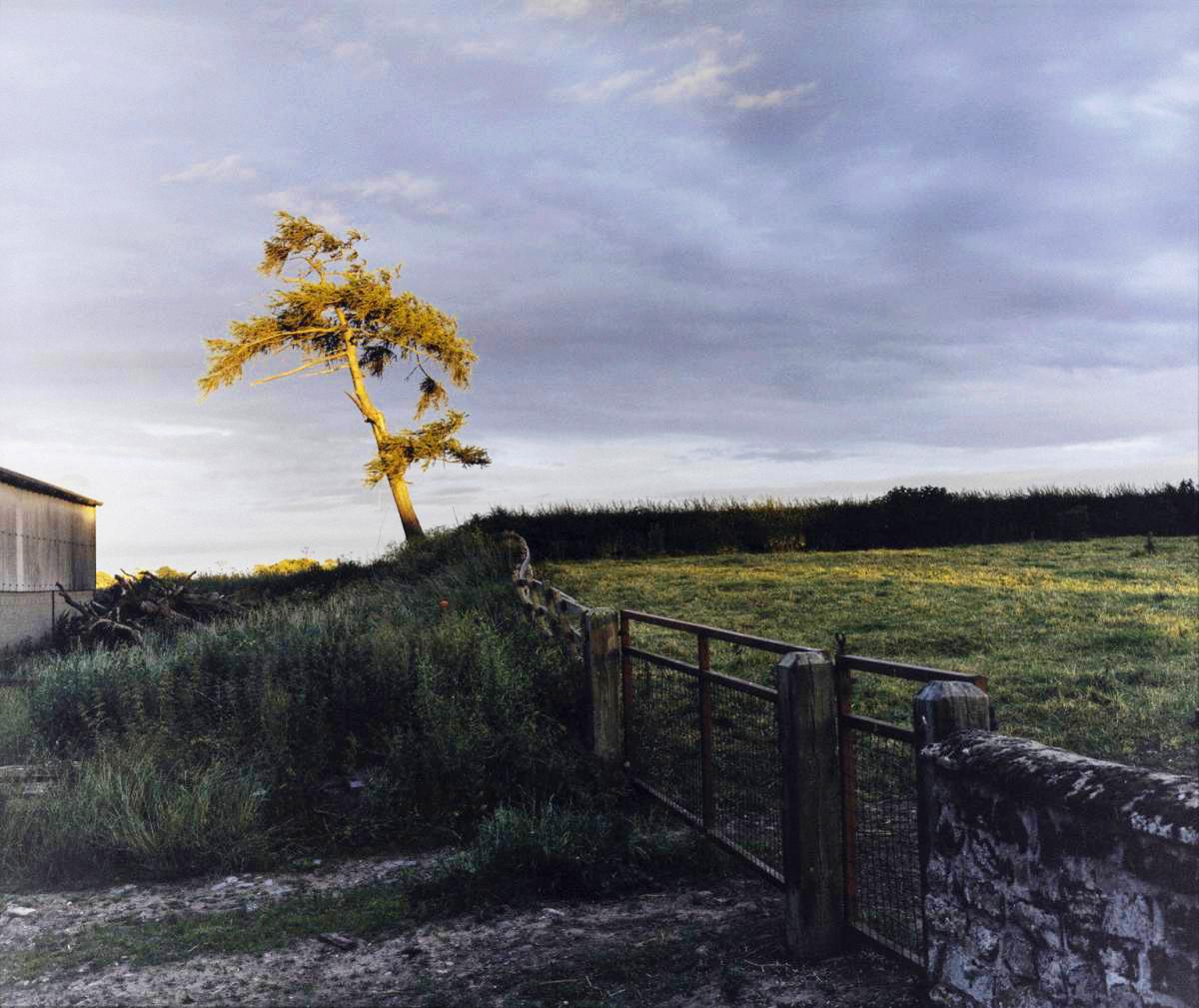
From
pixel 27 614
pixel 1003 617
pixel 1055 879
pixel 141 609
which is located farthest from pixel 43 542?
pixel 1055 879

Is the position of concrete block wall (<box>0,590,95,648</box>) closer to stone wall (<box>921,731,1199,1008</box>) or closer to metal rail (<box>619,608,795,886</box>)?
metal rail (<box>619,608,795,886</box>)

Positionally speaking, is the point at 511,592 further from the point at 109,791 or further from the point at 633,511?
the point at 633,511

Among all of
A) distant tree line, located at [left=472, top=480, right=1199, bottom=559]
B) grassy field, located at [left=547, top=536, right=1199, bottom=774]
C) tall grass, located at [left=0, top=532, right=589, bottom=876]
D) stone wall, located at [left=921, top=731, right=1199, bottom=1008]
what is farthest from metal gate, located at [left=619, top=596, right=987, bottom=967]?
distant tree line, located at [left=472, top=480, right=1199, bottom=559]

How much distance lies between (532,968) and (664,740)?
2.66 m

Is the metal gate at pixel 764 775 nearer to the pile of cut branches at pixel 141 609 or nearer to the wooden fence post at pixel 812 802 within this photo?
the wooden fence post at pixel 812 802

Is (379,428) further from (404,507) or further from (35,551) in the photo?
(35,551)

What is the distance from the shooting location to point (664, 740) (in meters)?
7.30

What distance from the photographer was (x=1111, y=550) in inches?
834

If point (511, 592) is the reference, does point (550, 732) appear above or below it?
below

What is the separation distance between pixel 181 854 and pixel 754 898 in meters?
→ 3.56

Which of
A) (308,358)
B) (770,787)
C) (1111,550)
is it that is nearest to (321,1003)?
(770,787)

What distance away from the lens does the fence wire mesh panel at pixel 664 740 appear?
6.68 meters

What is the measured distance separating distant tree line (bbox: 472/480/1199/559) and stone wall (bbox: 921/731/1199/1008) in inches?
777

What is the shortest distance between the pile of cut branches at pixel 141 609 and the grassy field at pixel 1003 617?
19.9ft
